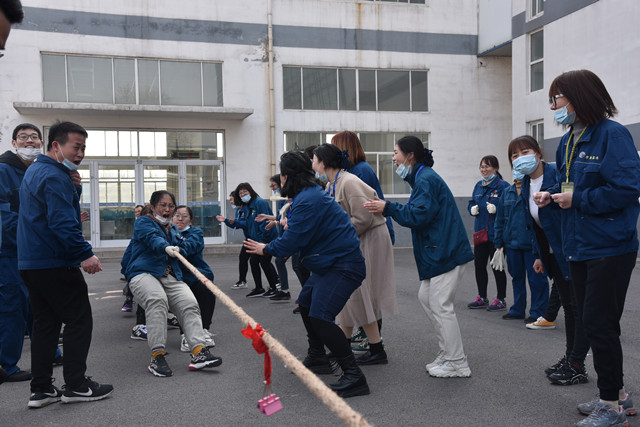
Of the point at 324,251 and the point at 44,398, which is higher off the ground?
the point at 324,251

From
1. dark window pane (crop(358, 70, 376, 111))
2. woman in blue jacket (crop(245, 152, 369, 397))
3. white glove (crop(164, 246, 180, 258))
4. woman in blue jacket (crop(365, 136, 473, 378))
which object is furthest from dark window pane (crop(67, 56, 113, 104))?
woman in blue jacket (crop(365, 136, 473, 378))

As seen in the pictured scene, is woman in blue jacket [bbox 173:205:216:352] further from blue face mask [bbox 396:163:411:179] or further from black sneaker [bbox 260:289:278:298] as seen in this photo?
black sneaker [bbox 260:289:278:298]

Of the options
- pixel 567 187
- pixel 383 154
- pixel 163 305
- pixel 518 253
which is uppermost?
pixel 383 154

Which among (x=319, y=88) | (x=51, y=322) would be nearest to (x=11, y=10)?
(x=51, y=322)

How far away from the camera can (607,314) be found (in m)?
3.38

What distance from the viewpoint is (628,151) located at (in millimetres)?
3354

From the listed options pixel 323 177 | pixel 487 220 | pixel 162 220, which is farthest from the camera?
pixel 487 220

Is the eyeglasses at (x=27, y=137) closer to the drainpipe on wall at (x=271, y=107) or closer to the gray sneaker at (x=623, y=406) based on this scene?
the gray sneaker at (x=623, y=406)

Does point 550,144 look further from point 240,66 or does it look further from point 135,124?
point 135,124

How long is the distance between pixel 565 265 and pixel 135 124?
1490 centimetres

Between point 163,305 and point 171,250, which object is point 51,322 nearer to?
point 163,305

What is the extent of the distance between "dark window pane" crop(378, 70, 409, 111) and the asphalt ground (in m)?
12.9

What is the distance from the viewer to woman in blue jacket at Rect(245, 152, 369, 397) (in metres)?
4.12

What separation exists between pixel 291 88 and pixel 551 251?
14.3m
